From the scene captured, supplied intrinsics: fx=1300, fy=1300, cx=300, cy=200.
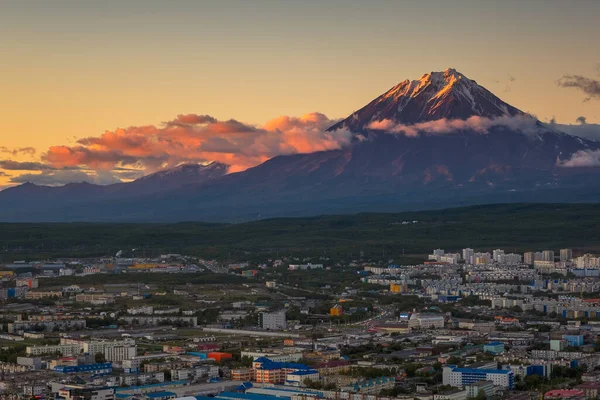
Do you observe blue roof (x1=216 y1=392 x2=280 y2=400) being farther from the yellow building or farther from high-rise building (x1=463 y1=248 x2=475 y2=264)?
high-rise building (x1=463 y1=248 x2=475 y2=264)

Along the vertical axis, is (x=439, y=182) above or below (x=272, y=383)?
above

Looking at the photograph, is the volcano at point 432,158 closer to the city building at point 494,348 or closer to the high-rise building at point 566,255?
the high-rise building at point 566,255

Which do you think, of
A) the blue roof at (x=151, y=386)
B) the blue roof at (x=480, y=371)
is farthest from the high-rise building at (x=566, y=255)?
the blue roof at (x=151, y=386)

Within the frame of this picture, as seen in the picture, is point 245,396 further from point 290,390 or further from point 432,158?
point 432,158

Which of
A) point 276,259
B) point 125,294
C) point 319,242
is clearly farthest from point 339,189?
point 125,294

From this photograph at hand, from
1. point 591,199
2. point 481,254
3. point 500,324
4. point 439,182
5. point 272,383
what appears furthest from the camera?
point 439,182

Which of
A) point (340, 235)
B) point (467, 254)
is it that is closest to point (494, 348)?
point (467, 254)

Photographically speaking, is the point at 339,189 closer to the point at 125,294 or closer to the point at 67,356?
the point at 125,294
